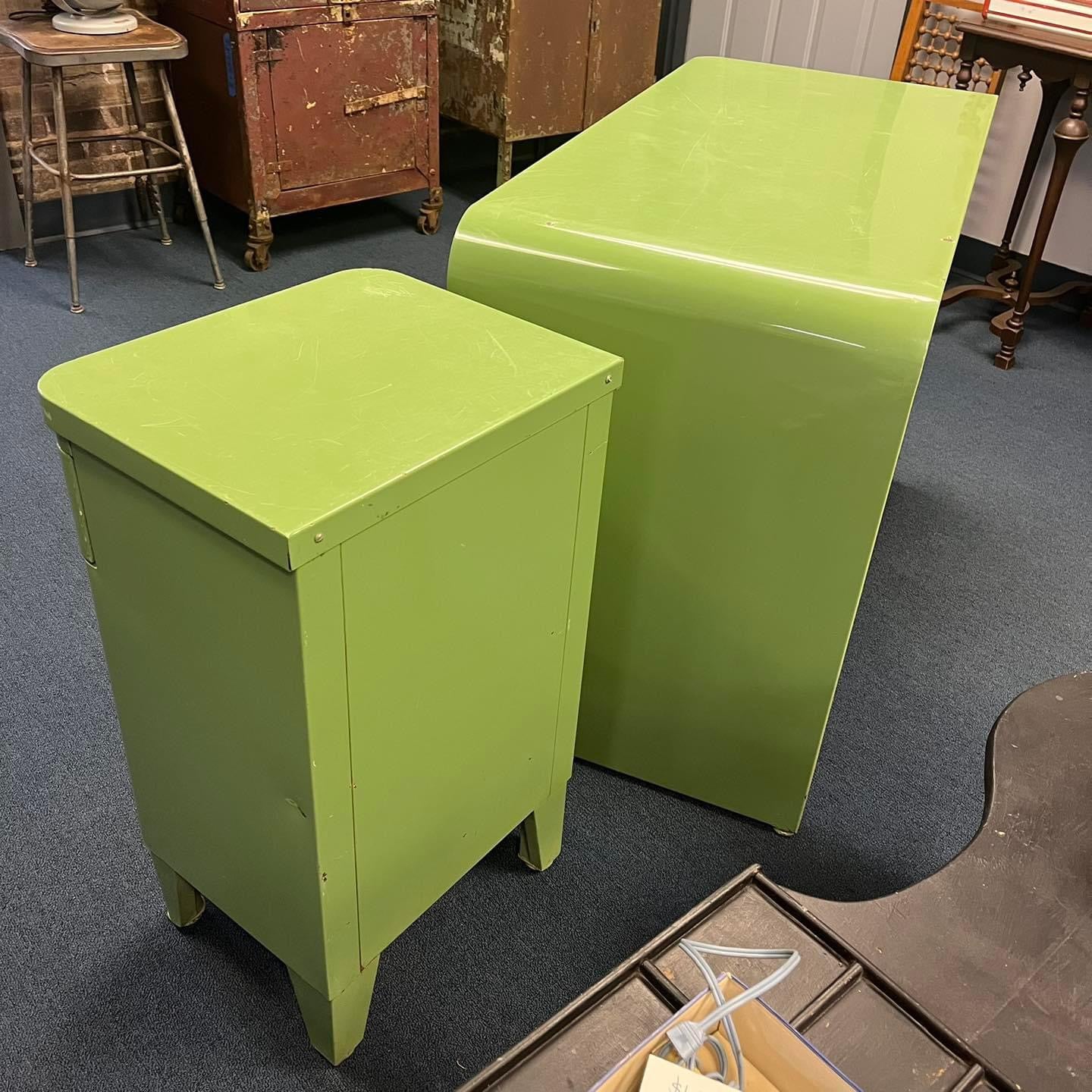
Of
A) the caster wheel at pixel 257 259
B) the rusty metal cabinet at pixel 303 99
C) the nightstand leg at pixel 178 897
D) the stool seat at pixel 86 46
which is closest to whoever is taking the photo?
the nightstand leg at pixel 178 897

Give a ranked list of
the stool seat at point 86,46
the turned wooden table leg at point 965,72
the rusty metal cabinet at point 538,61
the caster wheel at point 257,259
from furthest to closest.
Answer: the rusty metal cabinet at point 538,61
the caster wheel at point 257,259
the turned wooden table leg at point 965,72
the stool seat at point 86,46

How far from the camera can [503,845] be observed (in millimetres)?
1500

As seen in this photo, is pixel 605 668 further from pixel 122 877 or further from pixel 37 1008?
pixel 37 1008

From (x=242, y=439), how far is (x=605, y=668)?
29.4 inches

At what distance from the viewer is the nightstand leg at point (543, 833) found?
139cm

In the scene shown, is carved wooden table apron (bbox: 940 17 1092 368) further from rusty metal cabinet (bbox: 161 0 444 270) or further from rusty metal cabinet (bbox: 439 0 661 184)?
rusty metal cabinet (bbox: 161 0 444 270)

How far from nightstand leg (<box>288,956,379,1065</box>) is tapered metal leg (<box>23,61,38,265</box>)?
2419mm

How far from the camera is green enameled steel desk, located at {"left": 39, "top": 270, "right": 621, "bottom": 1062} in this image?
2.79 ft

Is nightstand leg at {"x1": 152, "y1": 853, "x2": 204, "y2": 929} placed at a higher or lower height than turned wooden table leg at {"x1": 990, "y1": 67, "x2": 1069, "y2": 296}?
lower

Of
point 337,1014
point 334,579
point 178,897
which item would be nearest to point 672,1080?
point 334,579

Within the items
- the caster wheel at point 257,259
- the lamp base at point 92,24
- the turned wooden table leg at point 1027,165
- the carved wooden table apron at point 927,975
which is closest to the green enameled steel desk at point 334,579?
the carved wooden table apron at point 927,975

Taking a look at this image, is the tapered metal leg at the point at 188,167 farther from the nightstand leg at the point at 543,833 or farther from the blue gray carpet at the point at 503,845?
the nightstand leg at the point at 543,833

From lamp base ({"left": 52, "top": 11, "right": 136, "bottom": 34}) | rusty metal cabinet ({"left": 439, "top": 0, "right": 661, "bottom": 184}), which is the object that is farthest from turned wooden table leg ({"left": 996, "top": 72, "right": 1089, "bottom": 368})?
lamp base ({"left": 52, "top": 11, "right": 136, "bottom": 34})

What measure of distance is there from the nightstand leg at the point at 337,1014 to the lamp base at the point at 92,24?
241 cm
